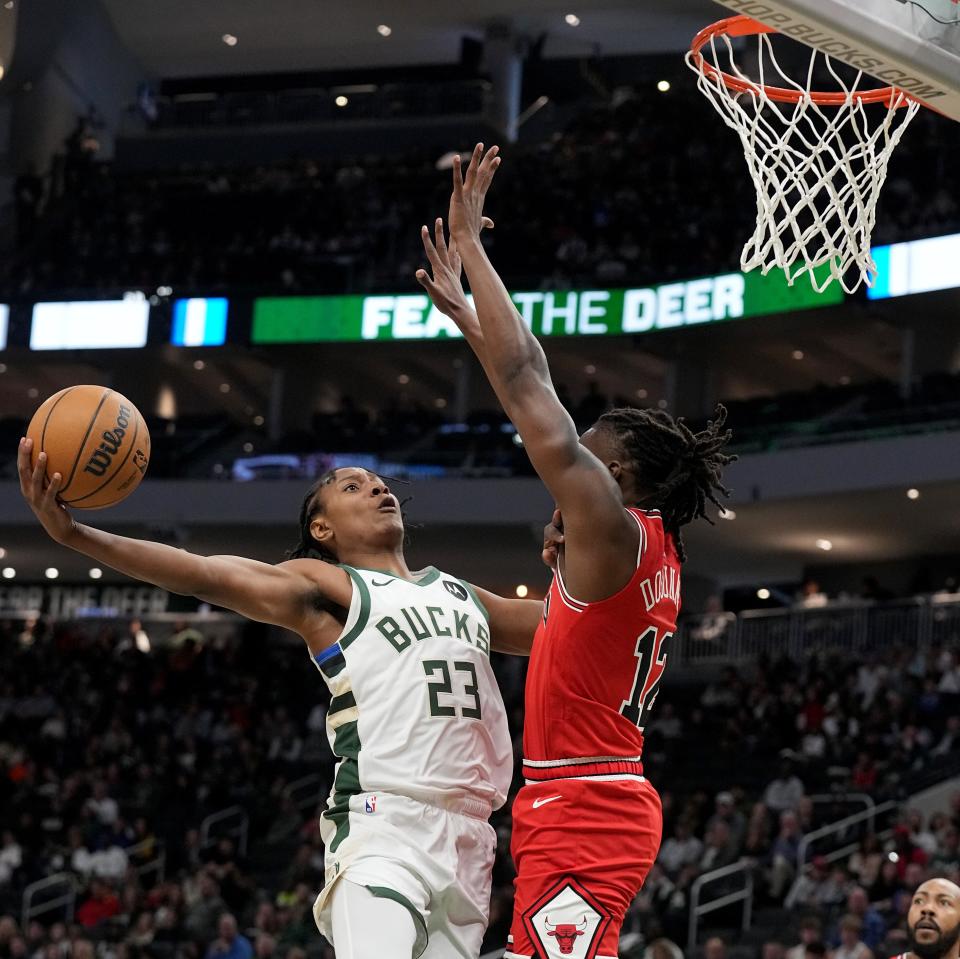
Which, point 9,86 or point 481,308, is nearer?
point 481,308

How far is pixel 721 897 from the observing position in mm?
14859

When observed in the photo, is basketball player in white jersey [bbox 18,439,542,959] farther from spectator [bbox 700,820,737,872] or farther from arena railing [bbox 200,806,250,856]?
arena railing [bbox 200,806,250,856]

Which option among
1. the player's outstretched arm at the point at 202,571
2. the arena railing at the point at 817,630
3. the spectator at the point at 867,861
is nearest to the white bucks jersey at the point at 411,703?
the player's outstretched arm at the point at 202,571

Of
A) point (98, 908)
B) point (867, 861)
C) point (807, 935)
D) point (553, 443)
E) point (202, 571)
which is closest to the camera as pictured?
point (553, 443)

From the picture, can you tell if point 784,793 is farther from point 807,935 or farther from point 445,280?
point 445,280

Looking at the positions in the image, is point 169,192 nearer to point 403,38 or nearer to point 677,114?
point 403,38

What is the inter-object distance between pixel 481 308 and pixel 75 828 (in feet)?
55.6

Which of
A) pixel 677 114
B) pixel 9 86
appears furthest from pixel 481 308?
pixel 9 86

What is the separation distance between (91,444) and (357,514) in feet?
2.84

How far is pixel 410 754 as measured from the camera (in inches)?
193

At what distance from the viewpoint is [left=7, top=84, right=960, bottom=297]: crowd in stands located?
92.2 feet

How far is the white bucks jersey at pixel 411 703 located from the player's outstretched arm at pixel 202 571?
5.2 inches

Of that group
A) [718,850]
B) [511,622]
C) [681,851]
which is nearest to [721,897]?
[718,850]

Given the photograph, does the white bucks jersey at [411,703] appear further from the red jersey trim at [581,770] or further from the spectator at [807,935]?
the spectator at [807,935]
